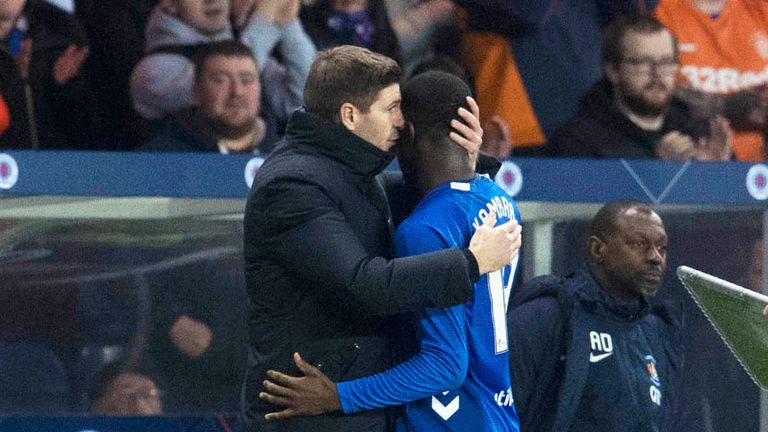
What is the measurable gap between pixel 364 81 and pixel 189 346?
197 centimetres

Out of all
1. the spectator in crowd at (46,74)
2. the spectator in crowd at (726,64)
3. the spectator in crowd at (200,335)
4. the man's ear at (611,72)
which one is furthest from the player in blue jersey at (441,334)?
the spectator in crowd at (726,64)

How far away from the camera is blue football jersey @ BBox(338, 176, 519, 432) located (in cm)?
275

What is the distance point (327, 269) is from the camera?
8.64 ft

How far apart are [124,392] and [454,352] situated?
79.3 inches

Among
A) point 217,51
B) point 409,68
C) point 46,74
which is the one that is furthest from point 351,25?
point 46,74

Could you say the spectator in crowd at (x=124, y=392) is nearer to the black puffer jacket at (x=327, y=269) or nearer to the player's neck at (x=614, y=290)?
the player's neck at (x=614, y=290)

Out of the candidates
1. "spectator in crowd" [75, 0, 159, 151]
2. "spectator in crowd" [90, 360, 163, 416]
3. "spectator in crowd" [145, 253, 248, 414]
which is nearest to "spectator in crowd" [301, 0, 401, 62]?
"spectator in crowd" [75, 0, 159, 151]

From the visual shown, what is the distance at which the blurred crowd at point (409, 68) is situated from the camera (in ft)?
15.3

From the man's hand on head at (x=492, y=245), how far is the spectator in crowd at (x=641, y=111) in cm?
220

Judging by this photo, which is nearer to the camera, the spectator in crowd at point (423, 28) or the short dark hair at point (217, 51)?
the short dark hair at point (217, 51)

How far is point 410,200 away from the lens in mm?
3084

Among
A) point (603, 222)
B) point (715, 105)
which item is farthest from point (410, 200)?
point (715, 105)

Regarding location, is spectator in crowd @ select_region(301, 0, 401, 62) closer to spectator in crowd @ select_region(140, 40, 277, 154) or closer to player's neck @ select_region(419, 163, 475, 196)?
spectator in crowd @ select_region(140, 40, 277, 154)

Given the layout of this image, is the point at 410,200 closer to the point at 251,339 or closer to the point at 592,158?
the point at 251,339
